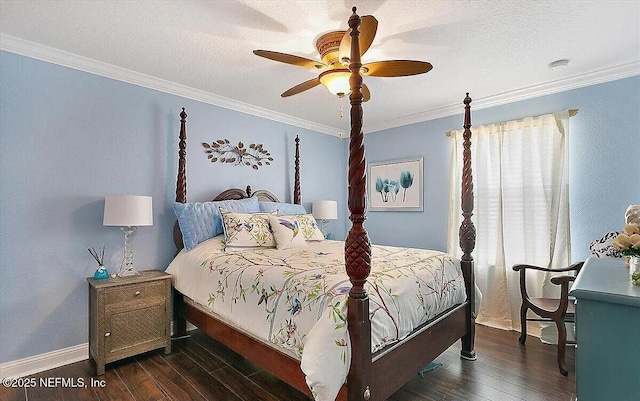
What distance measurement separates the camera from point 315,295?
1.71 metres

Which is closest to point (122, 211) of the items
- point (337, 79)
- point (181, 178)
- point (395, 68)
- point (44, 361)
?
point (181, 178)

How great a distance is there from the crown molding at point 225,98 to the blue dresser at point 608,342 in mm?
2773

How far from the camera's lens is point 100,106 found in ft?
9.29

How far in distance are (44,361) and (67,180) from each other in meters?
1.45

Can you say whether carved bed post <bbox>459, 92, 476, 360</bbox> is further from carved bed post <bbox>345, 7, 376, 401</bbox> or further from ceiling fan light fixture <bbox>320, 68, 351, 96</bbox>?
carved bed post <bbox>345, 7, 376, 401</bbox>

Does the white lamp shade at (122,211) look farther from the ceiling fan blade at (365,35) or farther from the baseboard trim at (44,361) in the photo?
the ceiling fan blade at (365,35)

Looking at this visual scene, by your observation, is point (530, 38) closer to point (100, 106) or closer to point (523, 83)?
point (523, 83)

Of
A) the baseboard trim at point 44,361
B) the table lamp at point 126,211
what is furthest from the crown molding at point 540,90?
the baseboard trim at point 44,361

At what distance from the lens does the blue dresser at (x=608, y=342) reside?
104 cm

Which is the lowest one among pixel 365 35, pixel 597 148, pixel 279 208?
pixel 279 208

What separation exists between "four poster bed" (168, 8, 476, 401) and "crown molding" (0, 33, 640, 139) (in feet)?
4.04

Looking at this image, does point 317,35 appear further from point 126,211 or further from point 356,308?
point 126,211

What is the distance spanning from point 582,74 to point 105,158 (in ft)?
14.9

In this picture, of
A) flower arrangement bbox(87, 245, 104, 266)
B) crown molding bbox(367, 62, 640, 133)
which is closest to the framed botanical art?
crown molding bbox(367, 62, 640, 133)
